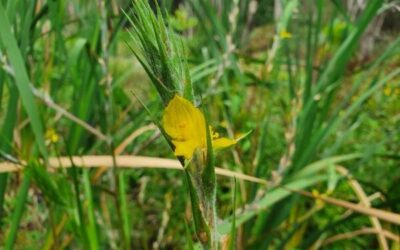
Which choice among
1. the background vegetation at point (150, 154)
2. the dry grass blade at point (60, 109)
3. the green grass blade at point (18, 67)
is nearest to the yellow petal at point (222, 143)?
the background vegetation at point (150, 154)

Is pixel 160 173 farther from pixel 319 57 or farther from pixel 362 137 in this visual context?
A: pixel 362 137

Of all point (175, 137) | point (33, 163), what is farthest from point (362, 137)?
point (175, 137)

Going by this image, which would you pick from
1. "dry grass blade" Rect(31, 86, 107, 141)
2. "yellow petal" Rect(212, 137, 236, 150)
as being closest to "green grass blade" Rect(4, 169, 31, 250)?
"dry grass blade" Rect(31, 86, 107, 141)

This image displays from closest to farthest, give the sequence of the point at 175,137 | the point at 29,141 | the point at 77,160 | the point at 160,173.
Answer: the point at 175,137 < the point at 77,160 < the point at 29,141 < the point at 160,173

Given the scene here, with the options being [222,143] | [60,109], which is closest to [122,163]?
[60,109]

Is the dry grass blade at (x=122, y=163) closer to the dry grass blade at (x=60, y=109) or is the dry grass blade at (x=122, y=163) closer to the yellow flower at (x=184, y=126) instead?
the dry grass blade at (x=60, y=109)

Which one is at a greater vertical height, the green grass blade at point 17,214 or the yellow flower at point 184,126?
the yellow flower at point 184,126

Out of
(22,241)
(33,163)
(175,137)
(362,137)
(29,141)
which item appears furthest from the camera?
(362,137)

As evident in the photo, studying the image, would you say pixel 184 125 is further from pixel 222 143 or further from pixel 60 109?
pixel 60 109

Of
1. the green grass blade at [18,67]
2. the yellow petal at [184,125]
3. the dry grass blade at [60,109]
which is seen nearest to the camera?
the yellow petal at [184,125]
